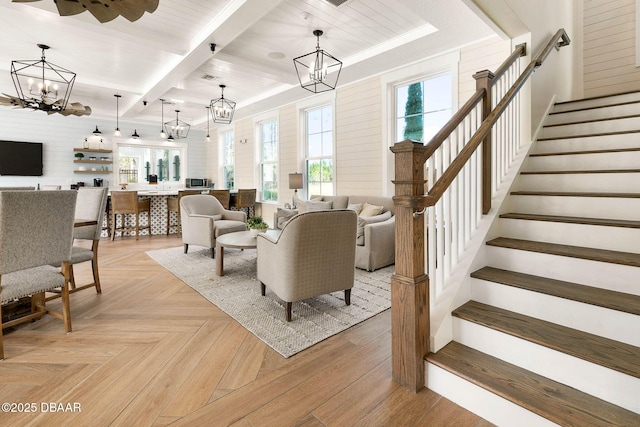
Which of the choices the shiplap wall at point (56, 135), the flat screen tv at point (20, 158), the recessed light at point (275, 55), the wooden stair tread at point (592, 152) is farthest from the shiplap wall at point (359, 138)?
the flat screen tv at point (20, 158)

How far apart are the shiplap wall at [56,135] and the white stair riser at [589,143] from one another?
942cm

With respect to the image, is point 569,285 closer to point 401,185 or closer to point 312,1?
point 401,185

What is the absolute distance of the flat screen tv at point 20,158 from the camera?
714cm

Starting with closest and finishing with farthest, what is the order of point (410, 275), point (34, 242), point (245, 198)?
1. point (410, 275)
2. point (34, 242)
3. point (245, 198)

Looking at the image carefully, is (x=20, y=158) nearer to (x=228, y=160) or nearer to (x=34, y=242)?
(x=228, y=160)

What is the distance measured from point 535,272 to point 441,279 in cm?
63

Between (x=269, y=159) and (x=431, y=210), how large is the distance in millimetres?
6675

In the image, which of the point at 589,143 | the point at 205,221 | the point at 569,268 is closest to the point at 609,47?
the point at 589,143

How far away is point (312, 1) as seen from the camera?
3375 mm

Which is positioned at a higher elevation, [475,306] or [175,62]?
[175,62]

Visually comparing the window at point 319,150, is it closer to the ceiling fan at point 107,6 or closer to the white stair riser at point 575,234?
the white stair riser at point 575,234

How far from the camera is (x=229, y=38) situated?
3861 mm

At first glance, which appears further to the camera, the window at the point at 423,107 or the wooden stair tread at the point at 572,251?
the window at the point at 423,107

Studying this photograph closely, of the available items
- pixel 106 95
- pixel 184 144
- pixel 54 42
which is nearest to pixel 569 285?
pixel 54 42
